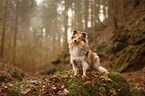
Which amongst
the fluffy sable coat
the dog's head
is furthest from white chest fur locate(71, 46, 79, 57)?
the dog's head

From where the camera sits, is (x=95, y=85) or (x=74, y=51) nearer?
(x=95, y=85)

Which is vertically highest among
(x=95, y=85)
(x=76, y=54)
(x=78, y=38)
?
(x=78, y=38)

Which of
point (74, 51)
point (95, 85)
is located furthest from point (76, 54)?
point (95, 85)

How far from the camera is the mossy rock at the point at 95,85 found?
355 cm

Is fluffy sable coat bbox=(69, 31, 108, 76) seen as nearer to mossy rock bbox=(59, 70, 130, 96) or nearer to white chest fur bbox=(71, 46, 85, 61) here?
white chest fur bbox=(71, 46, 85, 61)

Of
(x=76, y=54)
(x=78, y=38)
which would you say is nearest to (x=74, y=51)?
(x=76, y=54)

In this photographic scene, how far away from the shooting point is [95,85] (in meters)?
3.79

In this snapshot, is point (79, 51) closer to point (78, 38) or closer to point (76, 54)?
point (76, 54)

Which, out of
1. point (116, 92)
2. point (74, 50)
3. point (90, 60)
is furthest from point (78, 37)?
point (116, 92)

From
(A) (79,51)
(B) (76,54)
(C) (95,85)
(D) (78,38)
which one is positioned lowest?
(C) (95,85)

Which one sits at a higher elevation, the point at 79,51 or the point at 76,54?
the point at 79,51

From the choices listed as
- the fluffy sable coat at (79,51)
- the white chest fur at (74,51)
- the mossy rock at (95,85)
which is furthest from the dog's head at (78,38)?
the mossy rock at (95,85)

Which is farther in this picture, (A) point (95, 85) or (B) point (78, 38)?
(B) point (78, 38)

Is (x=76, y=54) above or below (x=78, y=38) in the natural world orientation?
below
